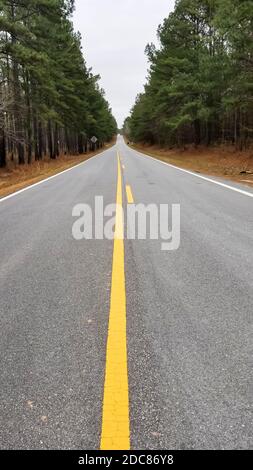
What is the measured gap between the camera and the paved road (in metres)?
2.02

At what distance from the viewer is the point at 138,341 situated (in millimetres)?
2830

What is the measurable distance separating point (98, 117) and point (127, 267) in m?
61.4

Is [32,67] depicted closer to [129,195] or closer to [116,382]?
[129,195]

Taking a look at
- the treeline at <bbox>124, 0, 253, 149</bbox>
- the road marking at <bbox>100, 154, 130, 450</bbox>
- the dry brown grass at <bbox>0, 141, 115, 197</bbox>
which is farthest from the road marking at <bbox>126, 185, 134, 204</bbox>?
the treeline at <bbox>124, 0, 253, 149</bbox>

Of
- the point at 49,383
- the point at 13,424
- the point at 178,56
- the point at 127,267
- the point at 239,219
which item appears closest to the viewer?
the point at 13,424

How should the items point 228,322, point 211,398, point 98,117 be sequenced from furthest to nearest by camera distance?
point 98,117
point 228,322
point 211,398

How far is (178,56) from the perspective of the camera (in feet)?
104

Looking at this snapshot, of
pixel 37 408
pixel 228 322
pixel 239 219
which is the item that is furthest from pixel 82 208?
pixel 37 408

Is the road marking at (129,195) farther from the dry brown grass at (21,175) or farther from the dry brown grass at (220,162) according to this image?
the dry brown grass at (220,162)
